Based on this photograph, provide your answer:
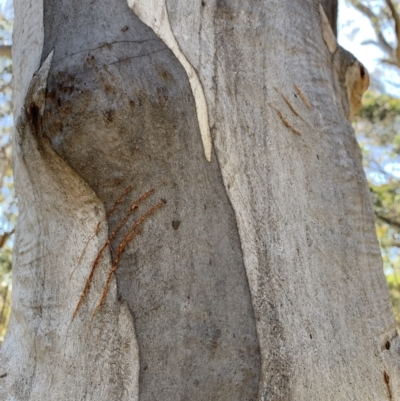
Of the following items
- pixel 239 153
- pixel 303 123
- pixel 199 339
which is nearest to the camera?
pixel 199 339

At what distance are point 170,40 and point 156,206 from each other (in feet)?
0.95

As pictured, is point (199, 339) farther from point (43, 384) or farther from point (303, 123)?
point (303, 123)

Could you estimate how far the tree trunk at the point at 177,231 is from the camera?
692 mm

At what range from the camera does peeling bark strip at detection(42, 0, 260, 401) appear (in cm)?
68

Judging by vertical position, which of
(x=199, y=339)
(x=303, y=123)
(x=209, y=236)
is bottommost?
(x=199, y=339)

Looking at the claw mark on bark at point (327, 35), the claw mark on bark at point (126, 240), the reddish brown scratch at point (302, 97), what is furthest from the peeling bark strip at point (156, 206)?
the claw mark on bark at point (327, 35)

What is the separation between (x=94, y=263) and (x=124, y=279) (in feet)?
0.18

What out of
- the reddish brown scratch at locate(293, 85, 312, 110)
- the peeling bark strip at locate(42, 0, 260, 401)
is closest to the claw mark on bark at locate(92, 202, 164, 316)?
the peeling bark strip at locate(42, 0, 260, 401)

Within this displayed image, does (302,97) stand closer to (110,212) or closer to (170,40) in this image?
(170,40)

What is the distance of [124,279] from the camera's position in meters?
0.73

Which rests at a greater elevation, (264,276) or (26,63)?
(26,63)

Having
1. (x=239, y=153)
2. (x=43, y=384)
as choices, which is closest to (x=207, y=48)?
(x=239, y=153)

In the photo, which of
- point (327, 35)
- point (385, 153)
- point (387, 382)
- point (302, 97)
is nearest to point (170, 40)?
point (302, 97)

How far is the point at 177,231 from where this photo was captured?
0.73 metres
